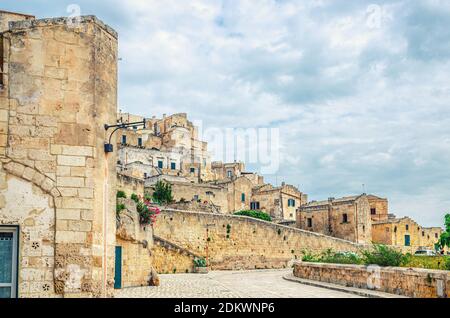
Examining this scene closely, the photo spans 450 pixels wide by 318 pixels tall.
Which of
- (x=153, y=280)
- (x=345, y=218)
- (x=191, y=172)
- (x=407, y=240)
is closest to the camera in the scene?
(x=153, y=280)

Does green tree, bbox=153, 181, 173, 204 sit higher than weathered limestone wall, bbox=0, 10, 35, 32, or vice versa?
weathered limestone wall, bbox=0, 10, 35, 32

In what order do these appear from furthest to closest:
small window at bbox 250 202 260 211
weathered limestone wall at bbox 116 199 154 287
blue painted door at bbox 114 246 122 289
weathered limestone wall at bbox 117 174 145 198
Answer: small window at bbox 250 202 260 211 < weathered limestone wall at bbox 117 174 145 198 < weathered limestone wall at bbox 116 199 154 287 < blue painted door at bbox 114 246 122 289

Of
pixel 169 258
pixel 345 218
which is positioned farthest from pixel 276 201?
pixel 169 258

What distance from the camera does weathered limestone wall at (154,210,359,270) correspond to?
38500 millimetres

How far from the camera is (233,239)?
42375 millimetres

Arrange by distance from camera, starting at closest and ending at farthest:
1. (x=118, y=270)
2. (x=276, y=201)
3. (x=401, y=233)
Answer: (x=118, y=270) < (x=401, y=233) < (x=276, y=201)

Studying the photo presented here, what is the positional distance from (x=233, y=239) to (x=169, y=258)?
995 centimetres

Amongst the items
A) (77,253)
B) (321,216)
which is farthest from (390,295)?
(321,216)

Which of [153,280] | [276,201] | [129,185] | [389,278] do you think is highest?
[129,185]

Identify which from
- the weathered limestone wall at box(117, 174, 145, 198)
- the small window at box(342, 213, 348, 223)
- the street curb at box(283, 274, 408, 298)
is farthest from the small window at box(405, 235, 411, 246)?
the street curb at box(283, 274, 408, 298)

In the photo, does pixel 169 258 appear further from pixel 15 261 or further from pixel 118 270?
pixel 15 261

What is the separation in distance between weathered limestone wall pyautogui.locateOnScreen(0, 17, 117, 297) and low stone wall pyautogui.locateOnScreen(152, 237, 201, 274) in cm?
2241

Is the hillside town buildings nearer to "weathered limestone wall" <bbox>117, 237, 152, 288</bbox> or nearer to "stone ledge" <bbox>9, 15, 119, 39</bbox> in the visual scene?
"stone ledge" <bbox>9, 15, 119, 39</bbox>
